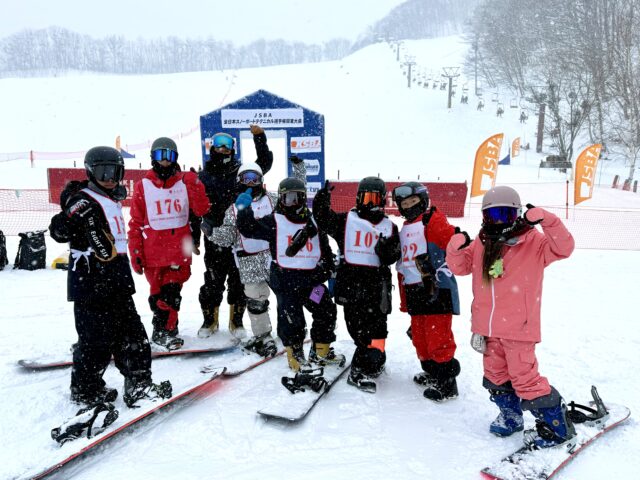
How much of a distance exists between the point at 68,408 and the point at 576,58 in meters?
48.2

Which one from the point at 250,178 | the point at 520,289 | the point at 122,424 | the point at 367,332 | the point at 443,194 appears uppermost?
the point at 250,178

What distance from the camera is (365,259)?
379 cm

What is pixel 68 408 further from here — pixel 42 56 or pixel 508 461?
pixel 42 56

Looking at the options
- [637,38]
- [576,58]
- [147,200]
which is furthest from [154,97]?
[147,200]

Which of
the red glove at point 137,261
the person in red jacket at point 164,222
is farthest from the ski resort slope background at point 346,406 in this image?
the red glove at point 137,261

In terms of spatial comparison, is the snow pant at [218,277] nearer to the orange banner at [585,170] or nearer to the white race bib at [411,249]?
the white race bib at [411,249]

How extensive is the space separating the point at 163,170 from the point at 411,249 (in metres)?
2.35

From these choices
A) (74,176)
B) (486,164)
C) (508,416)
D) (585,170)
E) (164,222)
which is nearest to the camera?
(508,416)

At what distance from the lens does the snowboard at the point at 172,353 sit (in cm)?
425

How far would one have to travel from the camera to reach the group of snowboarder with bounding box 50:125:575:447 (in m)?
3.05

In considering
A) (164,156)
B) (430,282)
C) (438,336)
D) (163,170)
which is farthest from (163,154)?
(438,336)

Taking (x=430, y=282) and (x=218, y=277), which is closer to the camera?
(x=430, y=282)

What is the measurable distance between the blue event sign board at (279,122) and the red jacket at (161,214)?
5.77m

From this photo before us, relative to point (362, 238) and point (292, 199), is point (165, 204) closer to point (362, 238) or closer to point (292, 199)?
point (292, 199)
